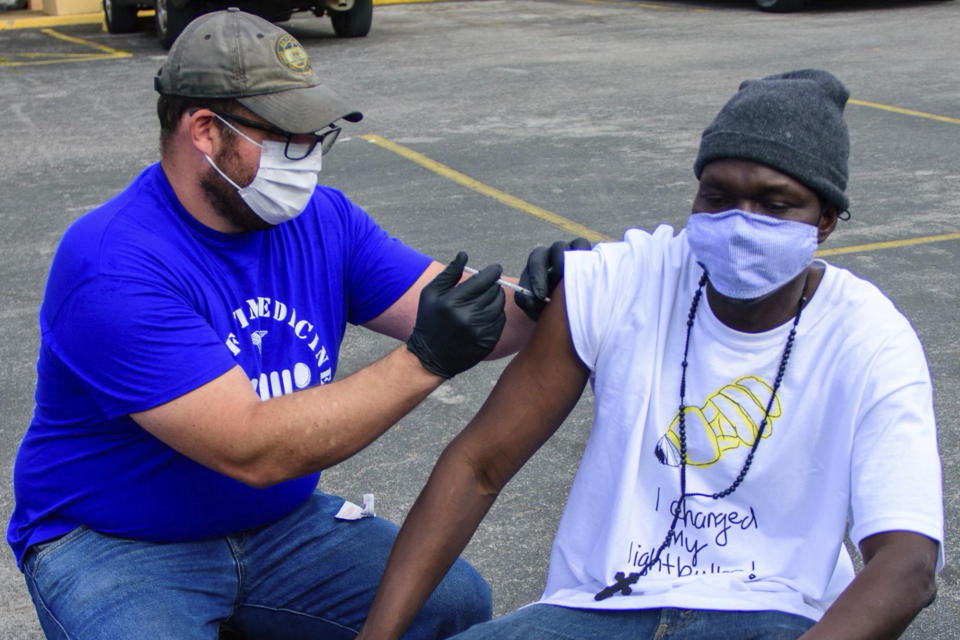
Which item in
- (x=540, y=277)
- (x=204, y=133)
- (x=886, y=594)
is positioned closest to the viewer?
(x=886, y=594)

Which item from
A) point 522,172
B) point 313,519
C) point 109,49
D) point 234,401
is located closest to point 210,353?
point 234,401

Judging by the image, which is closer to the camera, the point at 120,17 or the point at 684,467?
the point at 684,467

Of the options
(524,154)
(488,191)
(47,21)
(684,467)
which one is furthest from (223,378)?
(47,21)

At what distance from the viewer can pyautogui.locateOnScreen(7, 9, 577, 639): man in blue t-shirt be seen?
7.15ft

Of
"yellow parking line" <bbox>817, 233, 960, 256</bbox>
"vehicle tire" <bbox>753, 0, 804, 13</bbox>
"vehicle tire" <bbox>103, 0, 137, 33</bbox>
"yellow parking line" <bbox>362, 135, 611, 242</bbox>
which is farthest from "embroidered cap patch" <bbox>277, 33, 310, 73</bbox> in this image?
"vehicle tire" <bbox>103, 0, 137, 33</bbox>

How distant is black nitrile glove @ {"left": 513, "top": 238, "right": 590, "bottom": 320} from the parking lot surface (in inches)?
43.5

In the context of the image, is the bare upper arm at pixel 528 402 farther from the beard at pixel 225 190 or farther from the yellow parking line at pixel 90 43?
the yellow parking line at pixel 90 43

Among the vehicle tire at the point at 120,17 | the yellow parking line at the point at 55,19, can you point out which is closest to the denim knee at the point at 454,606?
the vehicle tire at the point at 120,17

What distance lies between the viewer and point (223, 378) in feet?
7.16

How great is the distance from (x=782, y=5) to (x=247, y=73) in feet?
44.8

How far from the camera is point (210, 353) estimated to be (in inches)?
86.5

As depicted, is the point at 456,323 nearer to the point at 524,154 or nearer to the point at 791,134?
the point at 791,134

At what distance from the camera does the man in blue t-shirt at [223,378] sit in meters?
2.18

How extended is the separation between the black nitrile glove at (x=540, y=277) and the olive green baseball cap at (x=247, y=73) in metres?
0.52
